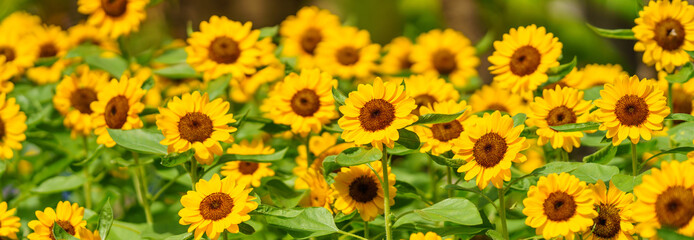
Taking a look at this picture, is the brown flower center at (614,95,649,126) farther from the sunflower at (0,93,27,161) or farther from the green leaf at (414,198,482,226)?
the sunflower at (0,93,27,161)

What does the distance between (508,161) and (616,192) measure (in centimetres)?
25

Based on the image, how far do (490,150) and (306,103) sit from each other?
2.22 ft

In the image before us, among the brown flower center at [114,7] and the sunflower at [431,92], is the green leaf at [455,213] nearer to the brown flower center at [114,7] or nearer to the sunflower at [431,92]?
the sunflower at [431,92]

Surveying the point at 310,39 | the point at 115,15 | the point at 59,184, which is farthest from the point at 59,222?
the point at 310,39

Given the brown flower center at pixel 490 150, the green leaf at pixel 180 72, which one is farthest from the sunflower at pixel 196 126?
the green leaf at pixel 180 72

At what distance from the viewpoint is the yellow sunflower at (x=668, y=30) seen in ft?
6.98

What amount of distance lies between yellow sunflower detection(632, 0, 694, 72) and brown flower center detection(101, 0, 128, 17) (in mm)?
1704

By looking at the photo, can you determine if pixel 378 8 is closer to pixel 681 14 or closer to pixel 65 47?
pixel 65 47

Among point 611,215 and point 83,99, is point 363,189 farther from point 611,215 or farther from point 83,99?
point 83,99

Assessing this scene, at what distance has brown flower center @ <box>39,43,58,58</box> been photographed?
10.9 ft

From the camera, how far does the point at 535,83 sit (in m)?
2.23

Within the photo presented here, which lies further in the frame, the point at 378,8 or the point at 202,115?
the point at 378,8

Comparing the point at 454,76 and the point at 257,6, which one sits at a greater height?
the point at 257,6

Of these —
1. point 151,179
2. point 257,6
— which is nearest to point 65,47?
point 151,179
